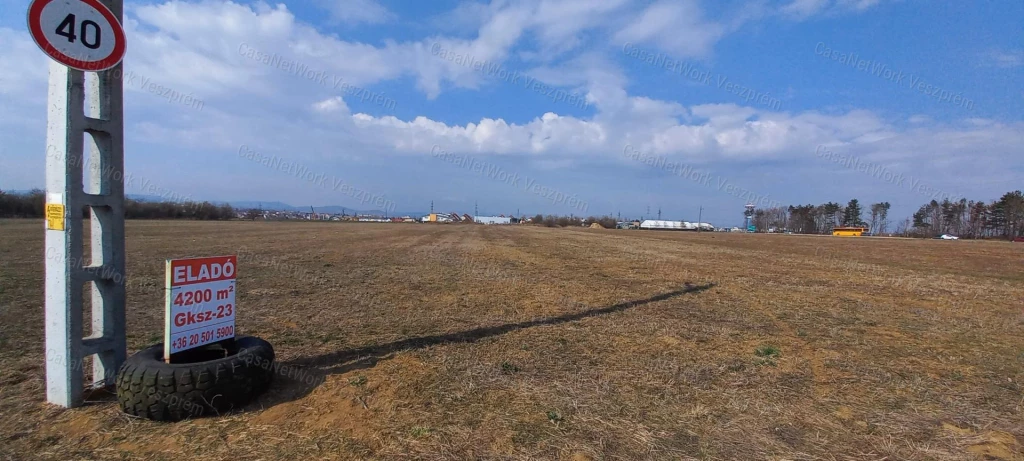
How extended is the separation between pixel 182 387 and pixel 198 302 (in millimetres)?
843

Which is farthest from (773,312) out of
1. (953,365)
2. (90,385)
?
(90,385)

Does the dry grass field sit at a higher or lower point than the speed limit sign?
lower

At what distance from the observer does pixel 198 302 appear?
3.91m

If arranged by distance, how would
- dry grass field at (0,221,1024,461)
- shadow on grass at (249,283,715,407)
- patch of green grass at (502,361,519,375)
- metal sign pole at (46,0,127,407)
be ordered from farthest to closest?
1. patch of green grass at (502,361,519,375)
2. shadow on grass at (249,283,715,407)
3. metal sign pole at (46,0,127,407)
4. dry grass field at (0,221,1024,461)

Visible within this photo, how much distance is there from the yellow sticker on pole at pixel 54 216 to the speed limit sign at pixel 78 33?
111cm

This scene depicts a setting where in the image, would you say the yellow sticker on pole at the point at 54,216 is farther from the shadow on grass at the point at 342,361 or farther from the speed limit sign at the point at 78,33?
the shadow on grass at the point at 342,361

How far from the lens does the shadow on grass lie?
402 cm

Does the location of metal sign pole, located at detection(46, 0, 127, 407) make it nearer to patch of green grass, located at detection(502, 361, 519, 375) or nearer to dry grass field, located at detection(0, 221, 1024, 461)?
dry grass field, located at detection(0, 221, 1024, 461)

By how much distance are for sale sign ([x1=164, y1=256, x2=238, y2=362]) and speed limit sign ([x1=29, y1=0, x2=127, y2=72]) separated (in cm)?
173

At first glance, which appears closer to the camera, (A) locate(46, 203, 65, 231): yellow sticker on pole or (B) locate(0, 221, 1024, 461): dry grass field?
(B) locate(0, 221, 1024, 461): dry grass field

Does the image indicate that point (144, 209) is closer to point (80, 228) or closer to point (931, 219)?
point (80, 228)

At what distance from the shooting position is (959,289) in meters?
12.7

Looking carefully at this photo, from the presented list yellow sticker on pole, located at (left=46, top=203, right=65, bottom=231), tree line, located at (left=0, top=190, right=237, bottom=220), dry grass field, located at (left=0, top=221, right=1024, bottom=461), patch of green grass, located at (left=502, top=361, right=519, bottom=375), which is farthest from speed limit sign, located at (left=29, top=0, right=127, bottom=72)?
tree line, located at (left=0, top=190, right=237, bottom=220)

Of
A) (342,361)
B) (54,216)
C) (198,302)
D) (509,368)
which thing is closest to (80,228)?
(54,216)
